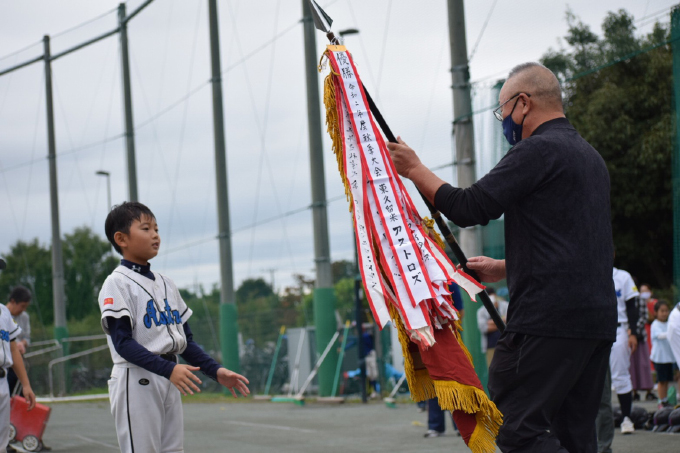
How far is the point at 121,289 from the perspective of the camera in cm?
430

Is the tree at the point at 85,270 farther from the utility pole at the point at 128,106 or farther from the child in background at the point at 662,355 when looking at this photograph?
the child in background at the point at 662,355

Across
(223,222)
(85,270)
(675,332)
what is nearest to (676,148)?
(675,332)

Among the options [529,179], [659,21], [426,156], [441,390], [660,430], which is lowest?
[660,430]

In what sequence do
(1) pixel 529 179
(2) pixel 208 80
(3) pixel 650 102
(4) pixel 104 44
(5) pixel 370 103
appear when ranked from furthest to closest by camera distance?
1. (4) pixel 104 44
2. (3) pixel 650 102
3. (2) pixel 208 80
4. (5) pixel 370 103
5. (1) pixel 529 179

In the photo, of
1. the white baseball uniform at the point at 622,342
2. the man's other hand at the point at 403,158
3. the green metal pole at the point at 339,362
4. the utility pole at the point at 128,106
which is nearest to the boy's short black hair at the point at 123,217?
the man's other hand at the point at 403,158

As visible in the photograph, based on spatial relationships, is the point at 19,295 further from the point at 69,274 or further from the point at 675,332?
the point at 69,274

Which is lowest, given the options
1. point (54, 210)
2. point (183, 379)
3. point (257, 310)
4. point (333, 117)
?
point (257, 310)

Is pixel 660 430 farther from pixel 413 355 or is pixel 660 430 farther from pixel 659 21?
pixel 413 355

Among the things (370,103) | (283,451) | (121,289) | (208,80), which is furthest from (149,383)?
(208,80)

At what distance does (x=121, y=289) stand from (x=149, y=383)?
0.50 m

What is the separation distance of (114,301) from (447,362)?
170 centimetres

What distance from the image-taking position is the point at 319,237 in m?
17.5

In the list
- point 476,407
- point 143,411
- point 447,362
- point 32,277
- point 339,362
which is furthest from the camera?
point 32,277

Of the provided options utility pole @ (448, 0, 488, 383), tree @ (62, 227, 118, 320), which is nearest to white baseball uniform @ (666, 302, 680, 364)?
utility pole @ (448, 0, 488, 383)
